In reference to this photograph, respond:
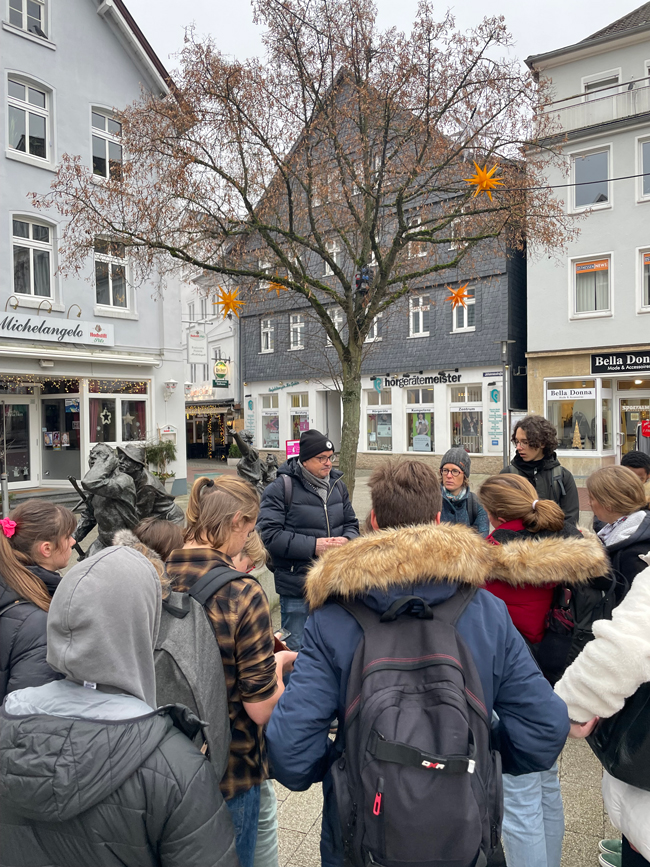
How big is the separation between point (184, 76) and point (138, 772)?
8.10m

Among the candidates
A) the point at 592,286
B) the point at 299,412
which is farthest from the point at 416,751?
the point at 299,412

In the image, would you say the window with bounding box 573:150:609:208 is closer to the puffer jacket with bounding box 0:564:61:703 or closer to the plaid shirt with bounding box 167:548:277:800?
the plaid shirt with bounding box 167:548:277:800

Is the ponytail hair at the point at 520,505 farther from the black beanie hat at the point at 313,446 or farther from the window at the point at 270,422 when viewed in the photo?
the window at the point at 270,422

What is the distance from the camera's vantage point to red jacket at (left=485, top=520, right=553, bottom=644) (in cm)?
232

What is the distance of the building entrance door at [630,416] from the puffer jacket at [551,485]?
16.6 meters

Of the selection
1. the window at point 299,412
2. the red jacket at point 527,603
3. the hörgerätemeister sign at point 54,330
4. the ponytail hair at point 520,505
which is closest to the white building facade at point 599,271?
the window at point 299,412

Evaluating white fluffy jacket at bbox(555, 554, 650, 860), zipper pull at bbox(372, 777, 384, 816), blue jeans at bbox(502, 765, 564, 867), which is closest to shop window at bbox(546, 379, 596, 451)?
blue jeans at bbox(502, 765, 564, 867)

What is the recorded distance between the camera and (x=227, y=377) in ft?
96.8

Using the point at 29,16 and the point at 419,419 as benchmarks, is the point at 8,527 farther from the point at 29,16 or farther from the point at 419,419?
the point at 419,419

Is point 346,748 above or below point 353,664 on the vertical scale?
below

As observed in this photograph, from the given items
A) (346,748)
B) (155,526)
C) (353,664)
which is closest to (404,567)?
(353,664)

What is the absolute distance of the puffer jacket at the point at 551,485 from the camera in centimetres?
390

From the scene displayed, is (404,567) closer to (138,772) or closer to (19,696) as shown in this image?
(138,772)

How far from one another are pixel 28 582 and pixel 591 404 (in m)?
19.2
